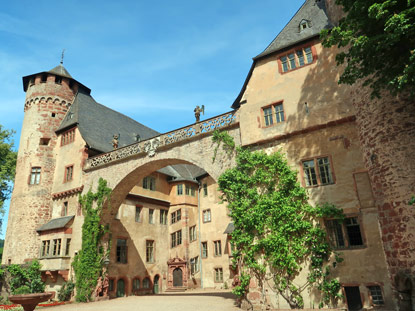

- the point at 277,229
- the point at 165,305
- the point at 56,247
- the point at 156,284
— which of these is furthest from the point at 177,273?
the point at 277,229

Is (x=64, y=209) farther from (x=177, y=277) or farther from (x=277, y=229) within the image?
(x=277, y=229)

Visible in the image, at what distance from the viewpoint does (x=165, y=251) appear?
26188 mm

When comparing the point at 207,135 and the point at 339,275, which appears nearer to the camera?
the point at 339,275

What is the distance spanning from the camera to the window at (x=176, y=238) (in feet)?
87.5

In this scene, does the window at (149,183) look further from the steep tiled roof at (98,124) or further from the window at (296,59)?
the window at (296,59)

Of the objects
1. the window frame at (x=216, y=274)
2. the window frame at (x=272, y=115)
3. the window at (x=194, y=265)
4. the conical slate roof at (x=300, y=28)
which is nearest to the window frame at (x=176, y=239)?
the window at (x=194, y=265)

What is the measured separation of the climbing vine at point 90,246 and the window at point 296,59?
12356mm

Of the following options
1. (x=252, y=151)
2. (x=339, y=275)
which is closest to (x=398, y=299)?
(x=339, y=275)

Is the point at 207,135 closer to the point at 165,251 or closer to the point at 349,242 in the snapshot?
the point at 349,242

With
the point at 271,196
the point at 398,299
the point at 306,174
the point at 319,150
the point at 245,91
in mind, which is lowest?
the point at 398,299

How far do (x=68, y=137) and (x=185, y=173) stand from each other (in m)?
10.6

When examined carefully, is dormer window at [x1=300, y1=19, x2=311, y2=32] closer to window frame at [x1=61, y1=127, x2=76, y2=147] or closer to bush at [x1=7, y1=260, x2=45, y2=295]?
window frame at [x1=61, y1=127, x2=76, y2=147]

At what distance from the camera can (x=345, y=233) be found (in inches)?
457

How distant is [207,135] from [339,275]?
8535 millimetres
